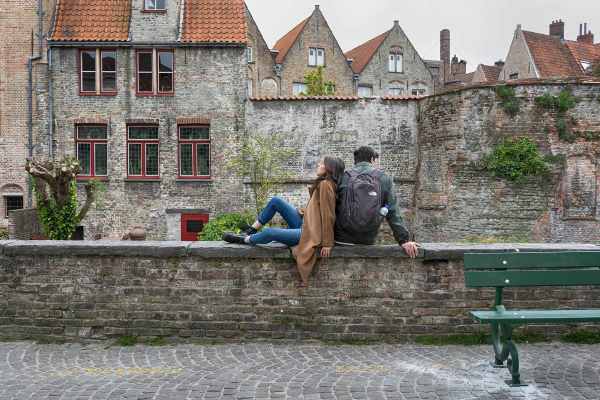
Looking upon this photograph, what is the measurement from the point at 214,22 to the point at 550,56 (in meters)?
24.8

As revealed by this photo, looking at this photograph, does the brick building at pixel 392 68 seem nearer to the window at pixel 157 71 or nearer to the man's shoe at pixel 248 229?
the window at pixel 157 71

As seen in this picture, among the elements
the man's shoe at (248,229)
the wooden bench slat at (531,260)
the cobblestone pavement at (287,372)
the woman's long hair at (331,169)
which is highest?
the woman's long hair at (331,169)

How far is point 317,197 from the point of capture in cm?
557

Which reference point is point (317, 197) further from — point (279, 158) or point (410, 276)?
point (279, 158)

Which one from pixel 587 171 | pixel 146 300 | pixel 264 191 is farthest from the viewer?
pixel 264 191

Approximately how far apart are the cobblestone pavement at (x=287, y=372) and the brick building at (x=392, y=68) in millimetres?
36714

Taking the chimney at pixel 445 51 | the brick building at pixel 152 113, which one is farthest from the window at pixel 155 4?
the chimney at pixel 445 51

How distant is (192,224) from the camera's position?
20422 mm

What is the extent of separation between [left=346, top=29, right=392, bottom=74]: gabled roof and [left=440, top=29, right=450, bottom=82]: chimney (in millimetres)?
7548

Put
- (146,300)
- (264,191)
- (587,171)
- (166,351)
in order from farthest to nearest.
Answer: (264,191)
(587,171)
(146,300)
(166,351)

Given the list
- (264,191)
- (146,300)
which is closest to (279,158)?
(264,191)

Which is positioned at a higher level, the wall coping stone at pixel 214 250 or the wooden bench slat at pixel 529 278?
the wall coping stone at pixel 214 250

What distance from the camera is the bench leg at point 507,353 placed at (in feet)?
14.2

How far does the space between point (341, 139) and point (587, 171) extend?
8.25m
